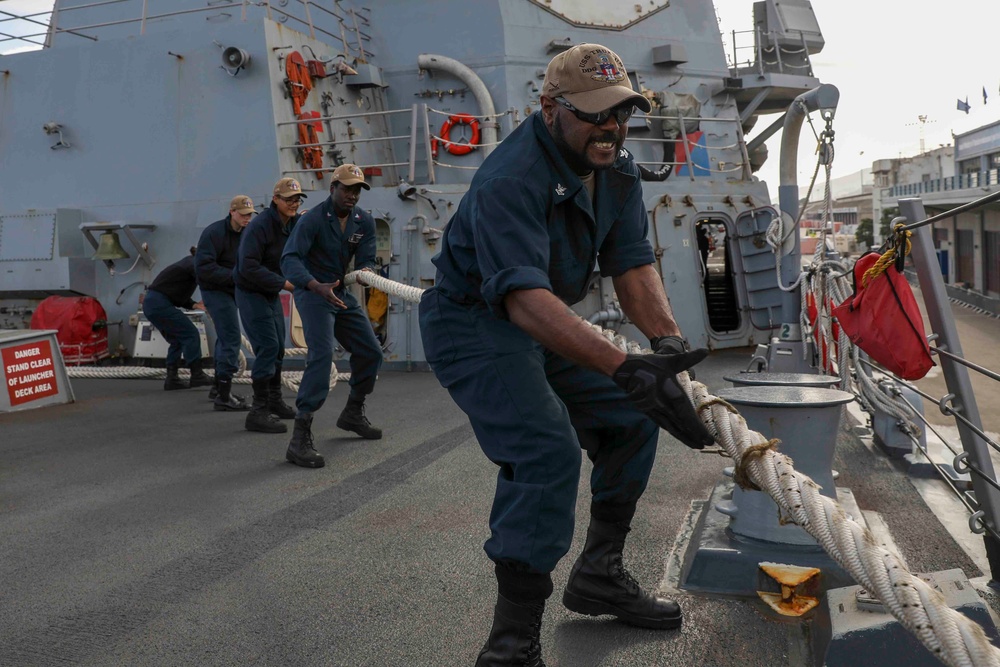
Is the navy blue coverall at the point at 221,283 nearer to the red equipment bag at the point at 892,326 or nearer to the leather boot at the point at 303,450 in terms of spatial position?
the leather boot at the point at 303,450

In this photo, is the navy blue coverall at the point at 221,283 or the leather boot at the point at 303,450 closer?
the leather boot at the point at 303,450

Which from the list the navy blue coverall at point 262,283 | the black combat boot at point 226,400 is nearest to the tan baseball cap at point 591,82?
the navy blue coverall at point 262,283

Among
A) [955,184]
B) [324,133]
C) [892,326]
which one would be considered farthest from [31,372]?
[955,184]

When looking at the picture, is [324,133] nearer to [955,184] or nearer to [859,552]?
[859,552]

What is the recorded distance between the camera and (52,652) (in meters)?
2.53

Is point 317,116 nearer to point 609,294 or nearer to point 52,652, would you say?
point 609,294

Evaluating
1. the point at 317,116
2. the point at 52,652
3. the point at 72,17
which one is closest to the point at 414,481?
the point at 52,652

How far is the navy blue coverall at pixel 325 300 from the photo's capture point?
493 centimetres

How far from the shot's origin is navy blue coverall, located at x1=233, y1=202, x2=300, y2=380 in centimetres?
566

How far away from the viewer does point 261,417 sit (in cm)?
580

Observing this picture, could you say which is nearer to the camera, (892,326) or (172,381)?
(892,326)

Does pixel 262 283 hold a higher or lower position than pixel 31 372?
higher

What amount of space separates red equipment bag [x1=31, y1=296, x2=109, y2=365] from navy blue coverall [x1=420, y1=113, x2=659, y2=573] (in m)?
8.03

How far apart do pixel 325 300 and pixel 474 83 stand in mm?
5501
